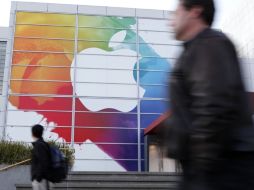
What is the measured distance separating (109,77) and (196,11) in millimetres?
21130

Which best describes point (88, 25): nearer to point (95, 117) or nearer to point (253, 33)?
point (95, 117)

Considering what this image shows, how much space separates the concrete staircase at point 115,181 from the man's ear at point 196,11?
7.98 metres

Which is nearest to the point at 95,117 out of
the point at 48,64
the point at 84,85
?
the point at 84,85

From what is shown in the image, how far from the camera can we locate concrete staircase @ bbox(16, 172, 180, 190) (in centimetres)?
997

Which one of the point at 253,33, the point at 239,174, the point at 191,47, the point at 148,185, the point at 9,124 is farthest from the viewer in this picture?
the point at 253,33

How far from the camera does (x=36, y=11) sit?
24062 mm

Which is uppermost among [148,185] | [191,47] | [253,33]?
[253,33]

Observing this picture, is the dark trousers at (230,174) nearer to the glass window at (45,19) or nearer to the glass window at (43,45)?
the glass window at (43,45)

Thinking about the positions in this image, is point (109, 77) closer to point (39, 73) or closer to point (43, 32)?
point (39, 73)

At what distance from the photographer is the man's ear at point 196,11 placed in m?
2.07

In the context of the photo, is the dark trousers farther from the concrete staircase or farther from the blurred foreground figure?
the concrete staircase

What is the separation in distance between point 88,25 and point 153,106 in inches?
223

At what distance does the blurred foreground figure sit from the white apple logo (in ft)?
67.1

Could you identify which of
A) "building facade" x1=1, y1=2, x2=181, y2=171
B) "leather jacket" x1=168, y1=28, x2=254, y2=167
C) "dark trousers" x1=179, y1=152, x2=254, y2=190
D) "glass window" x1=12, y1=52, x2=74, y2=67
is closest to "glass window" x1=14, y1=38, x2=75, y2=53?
"building facade" x1=1, y1=2, x2=181, y2=171
